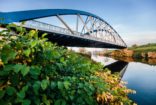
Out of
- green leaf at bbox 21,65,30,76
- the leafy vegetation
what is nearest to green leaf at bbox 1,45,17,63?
the leafy vegetation

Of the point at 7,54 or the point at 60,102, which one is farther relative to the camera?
the point at 60,102

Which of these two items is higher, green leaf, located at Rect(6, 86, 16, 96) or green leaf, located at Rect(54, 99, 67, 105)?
green leaf, located at Rect(6, 86, 16, 96)

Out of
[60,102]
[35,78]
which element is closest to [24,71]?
[35,78]

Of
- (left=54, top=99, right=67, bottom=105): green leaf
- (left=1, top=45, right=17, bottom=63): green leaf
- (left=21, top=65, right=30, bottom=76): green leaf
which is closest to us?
(left=21, top=65, right=30, bottom=76): green leaf

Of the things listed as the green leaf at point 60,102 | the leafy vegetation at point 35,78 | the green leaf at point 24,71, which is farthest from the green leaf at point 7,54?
the green leaf at point 60,102

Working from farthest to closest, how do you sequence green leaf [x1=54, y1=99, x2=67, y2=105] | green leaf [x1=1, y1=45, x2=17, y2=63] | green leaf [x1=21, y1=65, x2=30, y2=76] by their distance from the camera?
green leaf [x1=54, y1=99, x2=67, y2=105]
green leaf [x1=1, y1=45, x2=17, y2=63]
green leaf [x1=21, y1=65, x2=30, y2=76]

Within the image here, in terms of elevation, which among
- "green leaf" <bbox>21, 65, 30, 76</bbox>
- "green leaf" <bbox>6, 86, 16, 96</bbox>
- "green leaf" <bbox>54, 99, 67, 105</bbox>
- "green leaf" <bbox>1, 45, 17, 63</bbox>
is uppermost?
"green leaf" <bbox>1, 45, 17, 63</bbox>

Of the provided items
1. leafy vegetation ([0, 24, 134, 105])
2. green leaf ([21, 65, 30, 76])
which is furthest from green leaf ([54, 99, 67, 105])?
green leaf ([21, 65, 30, 76])

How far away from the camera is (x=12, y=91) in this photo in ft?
9.04

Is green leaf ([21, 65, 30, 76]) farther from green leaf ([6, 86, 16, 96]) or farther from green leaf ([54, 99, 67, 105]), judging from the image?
green leaf ([54, 99, 67, 105])

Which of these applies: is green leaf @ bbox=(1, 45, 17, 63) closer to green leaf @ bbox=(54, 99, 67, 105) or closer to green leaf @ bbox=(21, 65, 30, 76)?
green leaf @ bbox=(21, 65, 30, 76)

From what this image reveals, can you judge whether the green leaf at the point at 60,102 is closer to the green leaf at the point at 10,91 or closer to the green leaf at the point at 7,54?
the green leaf at the point at 10,91

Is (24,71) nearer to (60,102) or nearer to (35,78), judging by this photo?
(35,78)

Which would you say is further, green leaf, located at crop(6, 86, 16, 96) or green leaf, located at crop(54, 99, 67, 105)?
green leaf, located at crop(54, 99, 67, 105)
